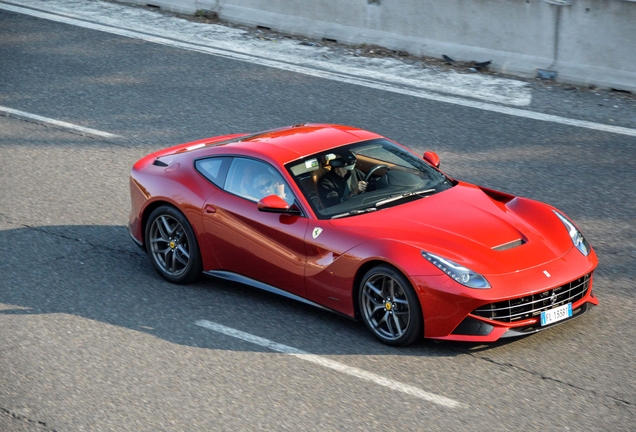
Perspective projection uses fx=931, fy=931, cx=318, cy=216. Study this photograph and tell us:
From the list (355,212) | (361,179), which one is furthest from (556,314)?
(361,179)

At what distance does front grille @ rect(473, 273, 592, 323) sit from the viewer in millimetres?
6414

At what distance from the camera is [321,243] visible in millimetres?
7086

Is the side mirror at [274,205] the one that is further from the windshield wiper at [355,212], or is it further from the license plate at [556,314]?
the license plate at [556,314]

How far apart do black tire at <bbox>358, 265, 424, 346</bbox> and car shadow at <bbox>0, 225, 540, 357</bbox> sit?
11 cm

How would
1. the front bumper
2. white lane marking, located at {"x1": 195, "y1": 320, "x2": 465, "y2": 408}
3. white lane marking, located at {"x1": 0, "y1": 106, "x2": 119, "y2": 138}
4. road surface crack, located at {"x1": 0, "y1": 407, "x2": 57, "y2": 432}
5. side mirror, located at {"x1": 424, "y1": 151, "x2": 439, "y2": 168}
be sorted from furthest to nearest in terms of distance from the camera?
1. white lane marking, located at {"x1": 0, "y1": 106, "x2": 119, "y2": 138}
2. side mirror, located at {"x1": 424, "y1": 151, "x2": 439, "y2": 168}
3. the front bumper
4. white lane marking, located at {"x1": 195, "y1": 320, "x2": 465, "y2": 408}
5. road surface crack, located at {"x1": 0, "y1": 407, "x2": 57, "y2": 432}

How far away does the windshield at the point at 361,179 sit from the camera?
7398 mm

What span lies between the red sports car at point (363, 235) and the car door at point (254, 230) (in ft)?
0.04

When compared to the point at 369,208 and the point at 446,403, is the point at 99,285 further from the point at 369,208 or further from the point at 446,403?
the point at 446,403

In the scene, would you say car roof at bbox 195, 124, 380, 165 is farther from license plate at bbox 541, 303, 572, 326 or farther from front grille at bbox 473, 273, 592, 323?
license plate at bbox 541, 303, 572, 326

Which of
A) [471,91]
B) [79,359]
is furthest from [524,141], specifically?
[79,359]

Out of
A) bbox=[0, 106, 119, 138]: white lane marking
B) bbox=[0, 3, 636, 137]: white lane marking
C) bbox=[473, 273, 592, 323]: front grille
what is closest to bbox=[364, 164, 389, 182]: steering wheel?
bbox=[473, 273, 592, 323]: front grille

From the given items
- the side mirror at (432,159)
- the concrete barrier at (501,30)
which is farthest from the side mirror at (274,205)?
the concrete barrier at (501,30)

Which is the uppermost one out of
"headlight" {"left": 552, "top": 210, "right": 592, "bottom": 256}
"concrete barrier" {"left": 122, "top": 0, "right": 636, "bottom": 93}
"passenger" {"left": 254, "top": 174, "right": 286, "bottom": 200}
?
"concrete barrier" {"left": 122, "top": 0, "right": 636, "bottom": 93}

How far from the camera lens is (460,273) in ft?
21.3
